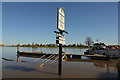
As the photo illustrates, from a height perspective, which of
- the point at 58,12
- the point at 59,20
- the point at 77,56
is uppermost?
the point at 58,12

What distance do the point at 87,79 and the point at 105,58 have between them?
40.1 feet

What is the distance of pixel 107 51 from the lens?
23688 mm

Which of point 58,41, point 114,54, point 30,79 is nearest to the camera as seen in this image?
point 30,79

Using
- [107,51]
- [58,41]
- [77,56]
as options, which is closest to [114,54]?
[107,51]

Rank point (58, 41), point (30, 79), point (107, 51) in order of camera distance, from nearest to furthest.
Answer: point (30, 79) → point (58, 41) → point (107, 51)

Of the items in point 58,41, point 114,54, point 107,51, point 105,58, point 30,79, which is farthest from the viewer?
point 107,51

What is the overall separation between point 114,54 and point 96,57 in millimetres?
4569

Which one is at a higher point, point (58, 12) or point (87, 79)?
point (58, 12)

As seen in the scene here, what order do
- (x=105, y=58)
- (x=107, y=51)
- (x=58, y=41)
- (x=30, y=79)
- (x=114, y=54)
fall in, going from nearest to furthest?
(x=30, y=79)
(x=58, y=41)
(x=105, y=58)
(x=114, y=54)
(x=107, y=51)

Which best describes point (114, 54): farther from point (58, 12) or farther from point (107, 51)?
point (58, 12)

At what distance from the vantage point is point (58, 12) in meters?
7.86

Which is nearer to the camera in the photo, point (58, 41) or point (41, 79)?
point (41, 79)

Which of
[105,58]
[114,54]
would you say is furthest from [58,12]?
[114,54]

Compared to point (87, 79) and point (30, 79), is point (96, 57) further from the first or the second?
point (30, 79)
